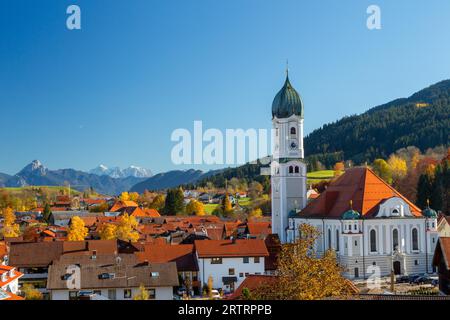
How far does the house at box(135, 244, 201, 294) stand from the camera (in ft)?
148

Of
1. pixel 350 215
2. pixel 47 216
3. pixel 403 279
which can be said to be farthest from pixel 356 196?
pixel 47 216

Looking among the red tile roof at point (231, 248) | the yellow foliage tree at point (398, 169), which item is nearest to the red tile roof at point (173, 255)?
the red tile roof at point (231, 248)

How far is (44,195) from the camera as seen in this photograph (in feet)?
592

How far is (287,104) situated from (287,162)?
538 centimetres

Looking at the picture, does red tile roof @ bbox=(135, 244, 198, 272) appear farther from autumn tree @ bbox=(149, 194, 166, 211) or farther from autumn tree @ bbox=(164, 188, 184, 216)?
autumn tree @ bbox=(149, 194, 166, 211)

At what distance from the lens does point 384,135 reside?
17862cm

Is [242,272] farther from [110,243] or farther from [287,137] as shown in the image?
[287,137]

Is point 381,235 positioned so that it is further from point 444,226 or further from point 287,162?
point 287,162

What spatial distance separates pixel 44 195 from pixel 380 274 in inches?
5728

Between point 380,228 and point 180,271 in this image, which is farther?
point 380,228

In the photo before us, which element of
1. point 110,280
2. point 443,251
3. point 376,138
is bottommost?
point 110,280

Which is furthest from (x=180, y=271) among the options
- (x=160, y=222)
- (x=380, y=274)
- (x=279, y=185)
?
(x=160, y=222)

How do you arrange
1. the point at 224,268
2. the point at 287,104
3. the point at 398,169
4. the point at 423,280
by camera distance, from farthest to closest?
the point at 398,169
the point at 287,104
the point at 224,268
the point at 423,280

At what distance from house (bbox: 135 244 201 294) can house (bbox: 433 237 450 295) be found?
15.8 metres
